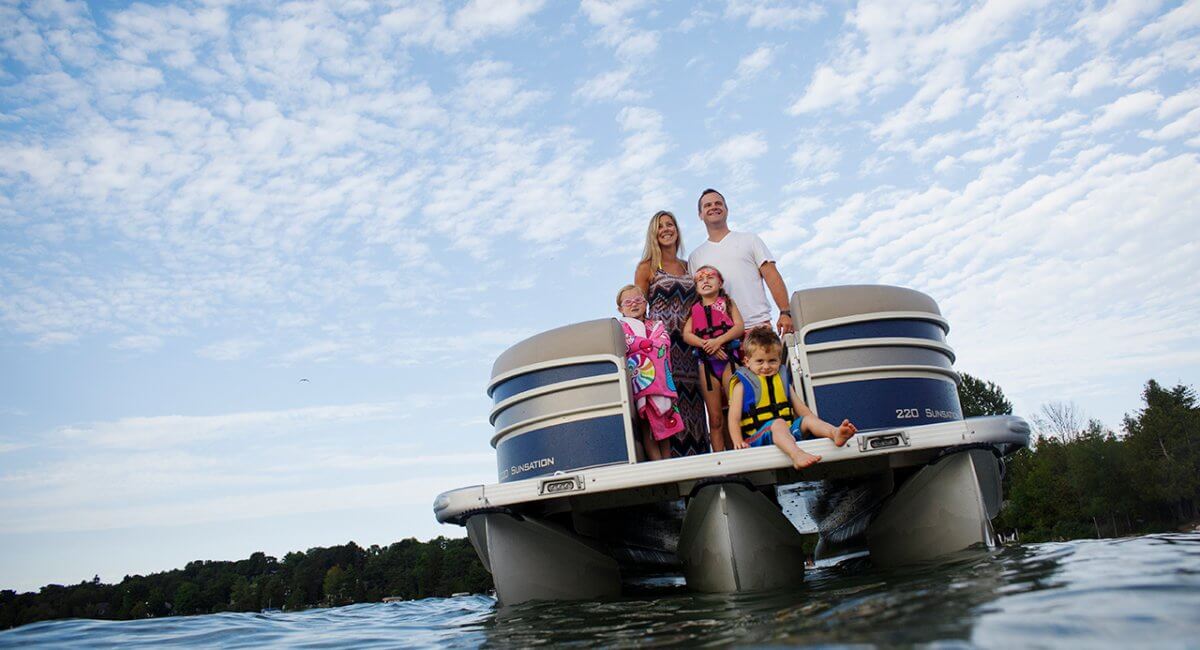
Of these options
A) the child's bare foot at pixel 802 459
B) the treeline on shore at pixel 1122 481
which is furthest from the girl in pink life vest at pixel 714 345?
the treeline on shore at pixel 1122 481

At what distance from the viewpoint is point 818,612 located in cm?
262

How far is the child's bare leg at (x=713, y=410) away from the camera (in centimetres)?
495

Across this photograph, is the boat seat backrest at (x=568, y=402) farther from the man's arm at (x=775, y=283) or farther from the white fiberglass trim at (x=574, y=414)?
the man's arm at (x=775, y=283)

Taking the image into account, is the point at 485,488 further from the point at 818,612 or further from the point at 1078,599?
the point at 1078,599

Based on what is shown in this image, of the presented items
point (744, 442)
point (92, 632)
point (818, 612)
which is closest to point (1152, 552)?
point (818, 612)

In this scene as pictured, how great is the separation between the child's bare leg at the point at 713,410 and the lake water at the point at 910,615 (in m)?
1.05

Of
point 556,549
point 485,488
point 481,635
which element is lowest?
point 481,635

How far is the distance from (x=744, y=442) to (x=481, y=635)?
5.82 feet

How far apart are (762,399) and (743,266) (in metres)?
1.24

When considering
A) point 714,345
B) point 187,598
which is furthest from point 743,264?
point 187,598

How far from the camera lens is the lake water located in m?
1.85

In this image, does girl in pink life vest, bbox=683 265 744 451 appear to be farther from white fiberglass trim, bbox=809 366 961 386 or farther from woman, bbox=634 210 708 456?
white fiberglass trim, bbox=809 366 961 386

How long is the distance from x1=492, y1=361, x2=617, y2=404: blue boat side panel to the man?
1.14m

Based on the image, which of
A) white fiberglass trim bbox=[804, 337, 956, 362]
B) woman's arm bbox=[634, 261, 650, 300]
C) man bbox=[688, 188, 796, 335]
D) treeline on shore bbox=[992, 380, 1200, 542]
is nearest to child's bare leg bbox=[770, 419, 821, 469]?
white fiberglass trim bbox=[804, 337, 956, 362]
